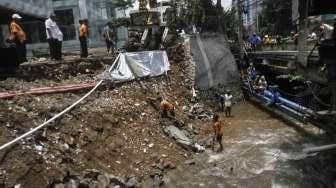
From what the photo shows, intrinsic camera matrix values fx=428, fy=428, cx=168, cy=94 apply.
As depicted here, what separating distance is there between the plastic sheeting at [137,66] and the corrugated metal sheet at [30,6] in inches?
282

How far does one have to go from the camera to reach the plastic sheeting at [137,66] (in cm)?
1709

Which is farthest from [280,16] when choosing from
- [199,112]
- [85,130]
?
[85,130]

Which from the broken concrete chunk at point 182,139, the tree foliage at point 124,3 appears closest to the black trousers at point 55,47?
the broken concrete chunk at point 182,139

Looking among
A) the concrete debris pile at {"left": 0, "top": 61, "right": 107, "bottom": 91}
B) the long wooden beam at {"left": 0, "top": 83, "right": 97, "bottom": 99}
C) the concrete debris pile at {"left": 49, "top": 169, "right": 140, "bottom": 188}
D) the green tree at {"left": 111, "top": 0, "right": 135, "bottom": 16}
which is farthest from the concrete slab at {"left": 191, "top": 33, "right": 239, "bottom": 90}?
the green tree at {"left": 111, "top": 0, "right": 135, "bottom": 16}

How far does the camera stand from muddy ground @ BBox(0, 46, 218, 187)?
10084 mm

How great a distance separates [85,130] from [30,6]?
15.1m

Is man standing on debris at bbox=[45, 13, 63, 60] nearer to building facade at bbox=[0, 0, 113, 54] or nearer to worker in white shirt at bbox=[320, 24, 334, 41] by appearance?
building facade at bbox=[0, 0, 113, 54]

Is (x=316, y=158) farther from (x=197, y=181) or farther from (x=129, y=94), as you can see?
(x=129, y=94)

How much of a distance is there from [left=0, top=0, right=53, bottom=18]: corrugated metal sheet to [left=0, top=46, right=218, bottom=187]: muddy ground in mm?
6358

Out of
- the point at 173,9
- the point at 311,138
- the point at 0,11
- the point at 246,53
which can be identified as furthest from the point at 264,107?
the point at 0,11

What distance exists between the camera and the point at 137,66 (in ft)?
59.3

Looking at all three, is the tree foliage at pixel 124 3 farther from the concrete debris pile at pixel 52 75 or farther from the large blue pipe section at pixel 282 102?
the concrete debris pile at pixel 52 75

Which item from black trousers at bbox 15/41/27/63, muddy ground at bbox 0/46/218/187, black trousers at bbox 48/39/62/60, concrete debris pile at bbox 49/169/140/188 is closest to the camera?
concrete debris pile at bbox 49/169/140/188

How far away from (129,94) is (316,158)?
275 inches
